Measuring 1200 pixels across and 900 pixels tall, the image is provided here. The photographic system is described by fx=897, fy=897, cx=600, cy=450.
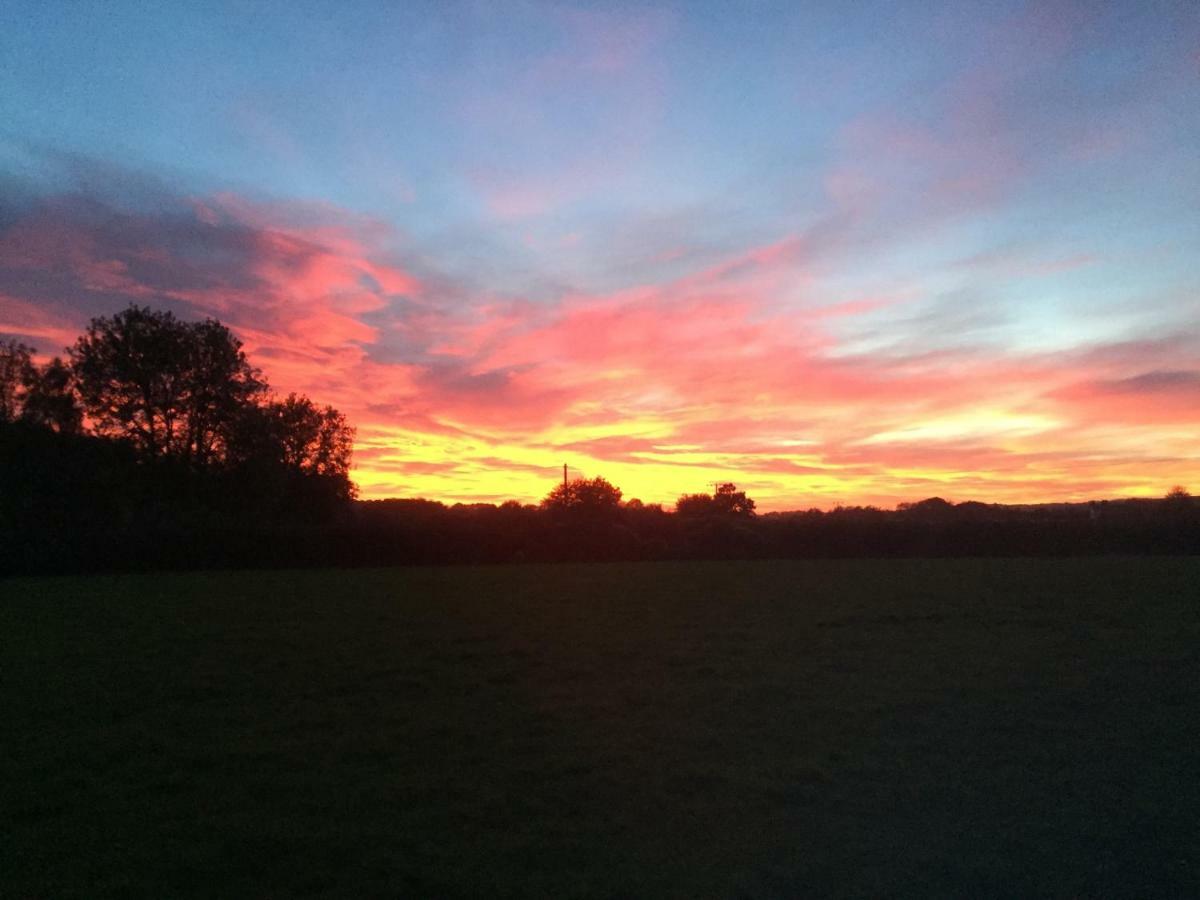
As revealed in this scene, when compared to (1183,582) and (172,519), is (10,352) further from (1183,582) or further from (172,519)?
(1183,582)

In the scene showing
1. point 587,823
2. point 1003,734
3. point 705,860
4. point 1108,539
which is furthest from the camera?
point 1108,539

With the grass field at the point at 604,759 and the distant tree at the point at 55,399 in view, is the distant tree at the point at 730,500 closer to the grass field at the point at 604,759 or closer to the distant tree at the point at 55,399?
the distant tree at the point at 55,399

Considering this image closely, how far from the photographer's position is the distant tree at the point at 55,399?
43906 mm

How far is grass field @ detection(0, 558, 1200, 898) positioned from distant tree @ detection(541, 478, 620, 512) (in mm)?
37126

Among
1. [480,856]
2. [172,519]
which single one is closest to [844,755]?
[480,856]

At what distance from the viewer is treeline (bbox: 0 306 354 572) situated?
40.3 m

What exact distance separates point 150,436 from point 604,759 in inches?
1741

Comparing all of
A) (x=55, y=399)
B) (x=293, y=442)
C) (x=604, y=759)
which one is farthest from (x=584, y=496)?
(x=604, y=759)

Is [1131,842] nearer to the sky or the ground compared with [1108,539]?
nearer to the ground

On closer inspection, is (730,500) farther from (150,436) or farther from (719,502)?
(150,436)

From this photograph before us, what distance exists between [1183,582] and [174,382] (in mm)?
43306

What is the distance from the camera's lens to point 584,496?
60.1 m

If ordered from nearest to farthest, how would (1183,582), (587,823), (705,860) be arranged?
(705,860), (587,823), (1183,582)

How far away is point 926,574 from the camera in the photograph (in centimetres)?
2903
